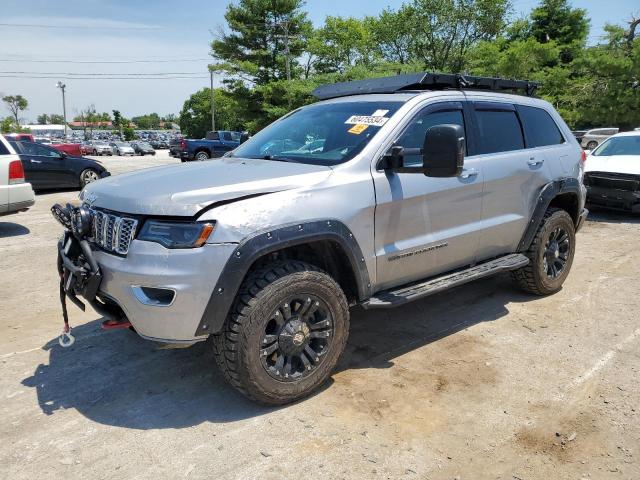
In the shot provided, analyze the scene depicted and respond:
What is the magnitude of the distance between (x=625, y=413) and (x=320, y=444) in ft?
6.02

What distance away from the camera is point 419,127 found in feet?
12.4

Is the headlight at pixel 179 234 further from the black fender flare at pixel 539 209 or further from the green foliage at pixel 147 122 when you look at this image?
the green foliage at pixel 147 122

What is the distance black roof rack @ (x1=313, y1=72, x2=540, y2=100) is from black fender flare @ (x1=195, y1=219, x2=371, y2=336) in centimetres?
155

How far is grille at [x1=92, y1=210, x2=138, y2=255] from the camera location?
112 inches

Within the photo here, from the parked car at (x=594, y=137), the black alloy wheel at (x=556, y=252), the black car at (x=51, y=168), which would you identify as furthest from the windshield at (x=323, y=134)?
the parked car at (x=594, y=137)

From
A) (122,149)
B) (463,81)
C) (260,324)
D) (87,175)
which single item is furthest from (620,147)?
(122,149)

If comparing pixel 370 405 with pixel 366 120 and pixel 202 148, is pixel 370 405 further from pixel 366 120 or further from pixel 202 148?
pixel 202 148

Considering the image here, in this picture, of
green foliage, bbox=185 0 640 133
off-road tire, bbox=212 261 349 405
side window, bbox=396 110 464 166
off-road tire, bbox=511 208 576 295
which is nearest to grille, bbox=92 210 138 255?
off-road tire, bbox=212 261 349 405

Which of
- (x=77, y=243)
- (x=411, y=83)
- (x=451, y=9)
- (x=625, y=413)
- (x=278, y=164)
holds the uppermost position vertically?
(x=451, y=9)

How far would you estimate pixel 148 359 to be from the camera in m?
3.80

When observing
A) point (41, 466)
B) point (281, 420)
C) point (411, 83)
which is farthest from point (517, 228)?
point (41, 466)

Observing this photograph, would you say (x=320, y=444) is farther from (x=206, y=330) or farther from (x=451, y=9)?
(x=451, y=9)

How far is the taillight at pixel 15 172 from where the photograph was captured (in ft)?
25.7

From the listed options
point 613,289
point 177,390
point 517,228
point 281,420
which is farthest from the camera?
point 613,289
